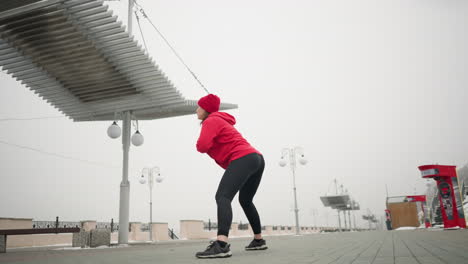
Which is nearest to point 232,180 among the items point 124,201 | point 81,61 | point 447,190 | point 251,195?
point 251,195

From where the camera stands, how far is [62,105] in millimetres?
9125

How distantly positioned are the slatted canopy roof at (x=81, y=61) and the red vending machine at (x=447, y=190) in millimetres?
8890

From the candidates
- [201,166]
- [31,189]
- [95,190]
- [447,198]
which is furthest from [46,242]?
[201,166]

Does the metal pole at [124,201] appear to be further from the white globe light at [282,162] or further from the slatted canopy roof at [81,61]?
the white globe light at [282,162]

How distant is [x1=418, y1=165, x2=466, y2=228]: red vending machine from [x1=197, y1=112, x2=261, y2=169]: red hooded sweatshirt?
1084 centimetres

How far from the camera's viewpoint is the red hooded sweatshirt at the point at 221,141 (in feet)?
11.1

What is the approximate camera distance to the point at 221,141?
139 inches

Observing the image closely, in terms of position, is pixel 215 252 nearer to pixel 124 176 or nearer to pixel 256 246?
pixel 256 246

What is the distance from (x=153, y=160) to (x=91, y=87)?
2298cm

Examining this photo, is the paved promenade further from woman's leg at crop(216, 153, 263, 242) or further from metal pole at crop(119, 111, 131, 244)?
metal pole at crop(119, 111, 131, 244)

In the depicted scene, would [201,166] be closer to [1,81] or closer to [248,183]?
[1,81]

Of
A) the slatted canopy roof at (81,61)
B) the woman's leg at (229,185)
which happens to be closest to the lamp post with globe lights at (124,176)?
the slatted canopy roof at (81,61)

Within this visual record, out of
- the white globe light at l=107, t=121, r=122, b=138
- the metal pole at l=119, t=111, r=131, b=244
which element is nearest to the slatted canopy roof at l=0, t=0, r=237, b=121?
the white globe light at l=107, t=121, r=122, b=138

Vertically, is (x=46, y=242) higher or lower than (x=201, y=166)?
lower
